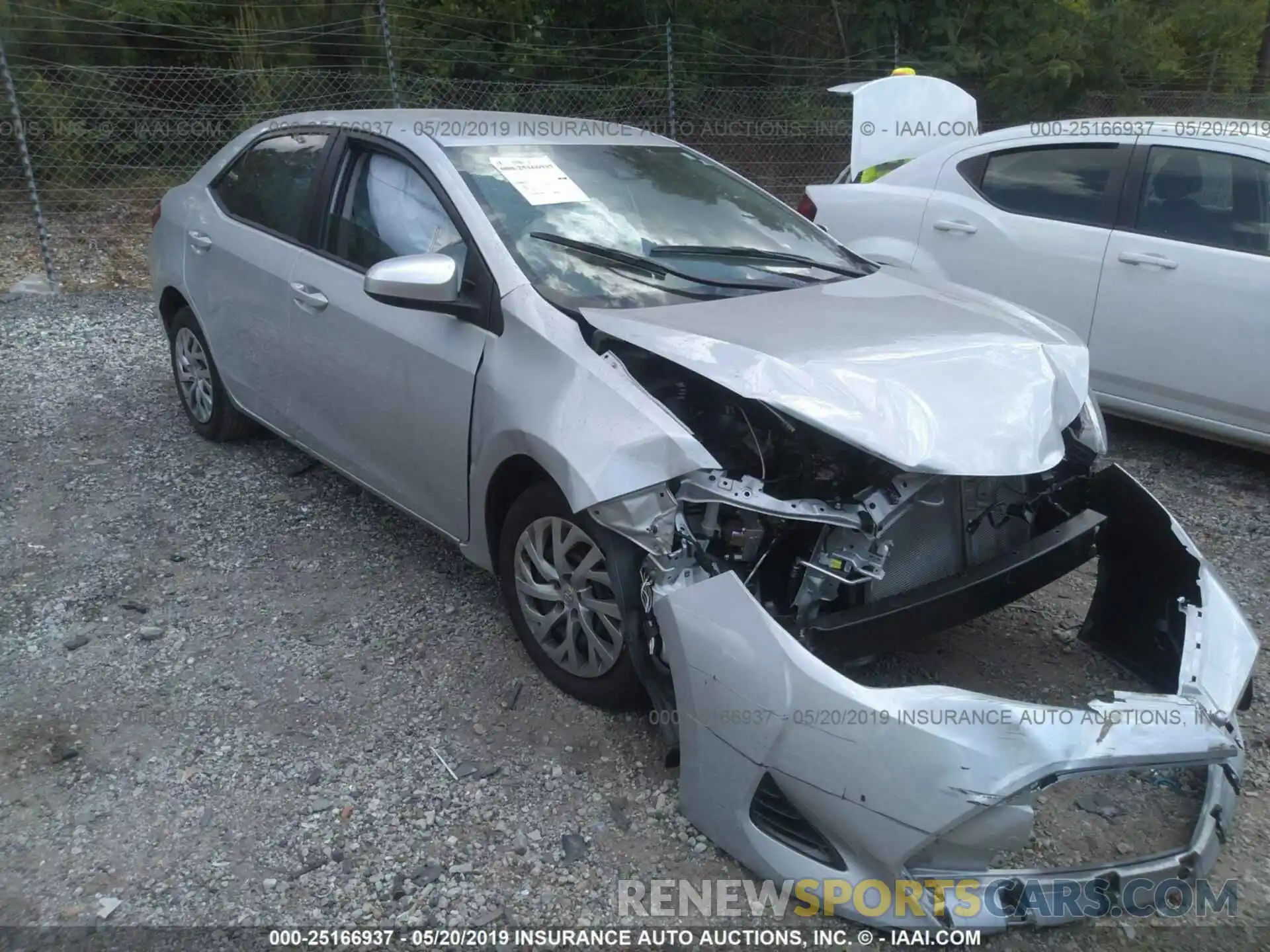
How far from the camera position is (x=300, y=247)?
4285mm

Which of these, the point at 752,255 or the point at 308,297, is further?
the point at 308,297

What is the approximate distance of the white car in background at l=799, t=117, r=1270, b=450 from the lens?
190 inches

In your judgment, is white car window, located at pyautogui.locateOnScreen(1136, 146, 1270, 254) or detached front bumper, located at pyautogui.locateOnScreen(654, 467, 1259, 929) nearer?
detached front bumper, located at pyautogui.locateOnScreen(654, 467, 1259, 929)

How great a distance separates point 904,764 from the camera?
236 centimetres

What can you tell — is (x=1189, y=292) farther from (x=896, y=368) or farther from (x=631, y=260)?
(x=631, y=260)

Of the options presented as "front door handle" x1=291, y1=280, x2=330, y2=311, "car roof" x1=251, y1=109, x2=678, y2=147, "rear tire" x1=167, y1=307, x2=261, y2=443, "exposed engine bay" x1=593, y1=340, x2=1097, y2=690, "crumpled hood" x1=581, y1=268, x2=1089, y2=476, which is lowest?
"rear tire" x1=167, y1=307, x2=261, y2=443

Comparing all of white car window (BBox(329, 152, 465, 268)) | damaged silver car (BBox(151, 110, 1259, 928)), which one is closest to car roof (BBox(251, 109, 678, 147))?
damaged silver car (BBox(151, 110, 1259, 928))

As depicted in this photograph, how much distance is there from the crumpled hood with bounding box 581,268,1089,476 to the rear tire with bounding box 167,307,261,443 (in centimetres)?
275

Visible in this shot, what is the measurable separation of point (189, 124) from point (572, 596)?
930cm

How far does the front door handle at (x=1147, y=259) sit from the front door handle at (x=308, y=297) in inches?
144

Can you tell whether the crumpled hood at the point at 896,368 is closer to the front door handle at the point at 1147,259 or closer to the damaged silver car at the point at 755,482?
the damaged silver car at the point at 755,482

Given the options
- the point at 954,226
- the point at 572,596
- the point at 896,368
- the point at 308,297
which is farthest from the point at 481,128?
the point at 954,226

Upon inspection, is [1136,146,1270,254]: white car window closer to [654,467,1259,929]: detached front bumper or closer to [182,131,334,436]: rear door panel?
[654,467,1259,929]: detached front bumper

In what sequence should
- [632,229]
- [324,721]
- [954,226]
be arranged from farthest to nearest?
[954,226] < [632,229] < [324,721]
